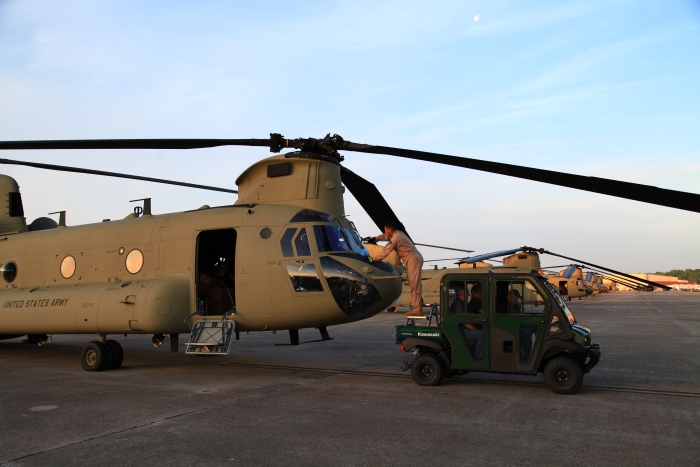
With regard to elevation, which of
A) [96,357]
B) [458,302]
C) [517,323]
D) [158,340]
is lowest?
[96,357]

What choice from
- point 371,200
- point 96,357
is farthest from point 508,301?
point 96,357

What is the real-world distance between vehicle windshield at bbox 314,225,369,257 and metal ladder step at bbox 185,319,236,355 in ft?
7.34

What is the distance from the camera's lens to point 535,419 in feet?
21.1

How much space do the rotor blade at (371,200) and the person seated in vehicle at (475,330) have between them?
2137mm

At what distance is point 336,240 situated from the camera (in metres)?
10.0

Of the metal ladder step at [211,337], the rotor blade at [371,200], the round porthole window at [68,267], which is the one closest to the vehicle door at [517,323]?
the rotor blade at [371,200]

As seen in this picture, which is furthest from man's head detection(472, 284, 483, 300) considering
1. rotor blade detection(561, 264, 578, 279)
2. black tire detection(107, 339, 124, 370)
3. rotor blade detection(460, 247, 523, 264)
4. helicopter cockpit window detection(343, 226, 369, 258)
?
rotor blade detection(561, 264, 578, 279)

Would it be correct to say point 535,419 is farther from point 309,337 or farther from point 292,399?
point 309,337

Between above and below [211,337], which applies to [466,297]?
above

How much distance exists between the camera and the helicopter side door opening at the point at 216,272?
11477 millimetres

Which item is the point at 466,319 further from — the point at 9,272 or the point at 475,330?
the point at 9,272

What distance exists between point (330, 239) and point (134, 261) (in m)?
4.38

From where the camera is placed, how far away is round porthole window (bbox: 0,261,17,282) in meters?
13.2

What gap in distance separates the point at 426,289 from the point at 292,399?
62.6 feet
